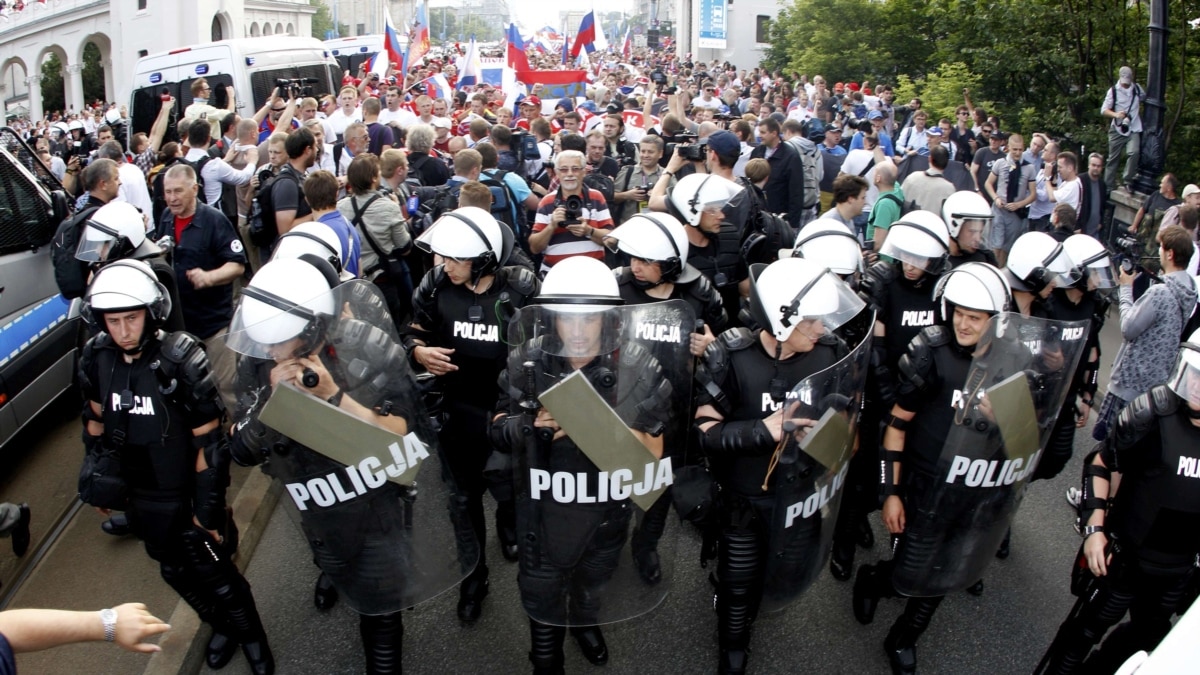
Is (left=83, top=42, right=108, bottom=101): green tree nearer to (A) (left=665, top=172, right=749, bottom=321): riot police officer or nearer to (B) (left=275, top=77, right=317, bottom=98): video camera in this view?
(B) (left=275, top=77, right=317, bottom=98): video camera

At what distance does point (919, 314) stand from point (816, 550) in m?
1.66

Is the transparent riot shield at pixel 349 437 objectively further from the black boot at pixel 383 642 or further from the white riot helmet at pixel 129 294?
the white riot helmet at pixel 129 294

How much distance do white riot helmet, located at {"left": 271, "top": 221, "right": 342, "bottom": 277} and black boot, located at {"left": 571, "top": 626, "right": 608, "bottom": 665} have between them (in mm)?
2048

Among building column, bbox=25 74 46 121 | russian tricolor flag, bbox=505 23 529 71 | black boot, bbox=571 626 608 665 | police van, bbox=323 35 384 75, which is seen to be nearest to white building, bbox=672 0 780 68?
police van, bbox=323 35 384 75

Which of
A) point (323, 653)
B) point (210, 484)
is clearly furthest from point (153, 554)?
point (323, 653)

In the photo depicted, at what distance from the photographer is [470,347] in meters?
4.44

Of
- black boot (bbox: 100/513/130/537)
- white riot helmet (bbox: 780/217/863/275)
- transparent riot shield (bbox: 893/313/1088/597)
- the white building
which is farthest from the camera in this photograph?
the white building

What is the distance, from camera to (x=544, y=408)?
3309mm

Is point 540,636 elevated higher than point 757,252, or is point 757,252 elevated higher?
point 757,252

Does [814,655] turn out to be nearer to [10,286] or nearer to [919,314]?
[919,314]

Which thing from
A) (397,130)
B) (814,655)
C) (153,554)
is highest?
(397,130)

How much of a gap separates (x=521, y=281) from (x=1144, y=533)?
2809 millimetres

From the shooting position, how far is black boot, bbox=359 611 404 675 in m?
3.73

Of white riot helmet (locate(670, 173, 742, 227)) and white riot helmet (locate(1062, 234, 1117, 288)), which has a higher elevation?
white riot helmet (locate(670, 173, 742, 227))
